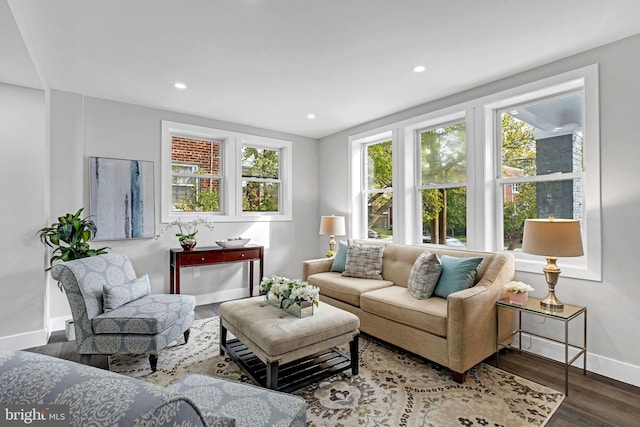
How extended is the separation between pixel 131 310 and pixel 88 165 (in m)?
2.08

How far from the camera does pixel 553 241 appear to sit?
2270mm

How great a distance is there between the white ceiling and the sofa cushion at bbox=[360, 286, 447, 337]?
Result: 83.6 inches

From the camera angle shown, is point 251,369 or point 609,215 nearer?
point 251,369

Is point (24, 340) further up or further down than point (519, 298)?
further down

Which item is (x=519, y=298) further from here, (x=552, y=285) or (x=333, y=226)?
(x=333, y=226)

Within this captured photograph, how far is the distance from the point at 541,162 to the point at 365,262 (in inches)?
80.1

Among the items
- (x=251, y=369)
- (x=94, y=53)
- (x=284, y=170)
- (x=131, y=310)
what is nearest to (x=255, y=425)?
(x=251, y=369)

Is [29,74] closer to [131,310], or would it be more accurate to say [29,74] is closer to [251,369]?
[131,310]

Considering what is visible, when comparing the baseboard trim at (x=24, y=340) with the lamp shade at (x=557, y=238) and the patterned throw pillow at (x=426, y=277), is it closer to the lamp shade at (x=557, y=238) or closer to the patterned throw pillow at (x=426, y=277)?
the patterned throw pillow at (x=426, y=277)

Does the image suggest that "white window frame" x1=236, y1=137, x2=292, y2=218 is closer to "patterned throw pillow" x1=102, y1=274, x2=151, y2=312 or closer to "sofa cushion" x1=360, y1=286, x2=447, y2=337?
"patterned throw pillow" x1=102, y1=274, x2=151, y2=312

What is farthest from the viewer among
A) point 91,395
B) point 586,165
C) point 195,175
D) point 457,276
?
point 195,175

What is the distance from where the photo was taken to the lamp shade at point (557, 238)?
2234 millimetres

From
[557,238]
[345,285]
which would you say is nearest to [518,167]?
[557,238]

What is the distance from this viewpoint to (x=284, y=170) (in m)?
5.27
